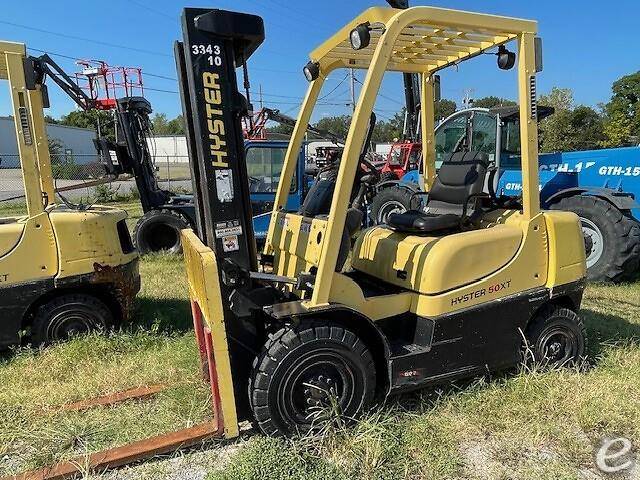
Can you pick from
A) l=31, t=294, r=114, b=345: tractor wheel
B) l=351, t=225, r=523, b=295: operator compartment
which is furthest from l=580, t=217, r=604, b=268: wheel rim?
l=31, t=294, r=114, b=345: tractor wheel

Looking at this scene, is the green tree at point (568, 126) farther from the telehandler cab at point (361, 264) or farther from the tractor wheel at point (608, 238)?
the telehandler cab at point (361, 264)

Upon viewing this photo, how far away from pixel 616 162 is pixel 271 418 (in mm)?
6383

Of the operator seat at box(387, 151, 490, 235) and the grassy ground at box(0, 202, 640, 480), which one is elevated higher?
the operator seat at box(387, 151, 490, 235)

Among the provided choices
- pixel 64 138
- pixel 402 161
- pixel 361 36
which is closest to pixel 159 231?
pixel 361 36

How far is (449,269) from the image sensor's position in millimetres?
3322

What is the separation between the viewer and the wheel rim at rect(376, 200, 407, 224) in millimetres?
9156

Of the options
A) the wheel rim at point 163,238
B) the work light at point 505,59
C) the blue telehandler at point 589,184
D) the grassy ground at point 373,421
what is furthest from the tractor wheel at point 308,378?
the wheel rim at point 163,238

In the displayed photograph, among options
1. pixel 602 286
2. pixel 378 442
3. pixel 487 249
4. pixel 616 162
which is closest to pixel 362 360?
pixel 378 442

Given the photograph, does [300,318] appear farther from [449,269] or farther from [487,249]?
[487,249]

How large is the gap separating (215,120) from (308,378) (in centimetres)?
162

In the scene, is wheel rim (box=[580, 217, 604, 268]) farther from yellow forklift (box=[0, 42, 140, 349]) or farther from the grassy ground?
yellow forklift (box=[0, 42, 140, 349])

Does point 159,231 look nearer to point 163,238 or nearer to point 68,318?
point 163,238

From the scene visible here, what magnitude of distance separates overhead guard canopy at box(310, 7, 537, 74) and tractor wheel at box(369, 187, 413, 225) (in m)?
4.94

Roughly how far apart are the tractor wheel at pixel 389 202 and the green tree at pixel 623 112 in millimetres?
24799
